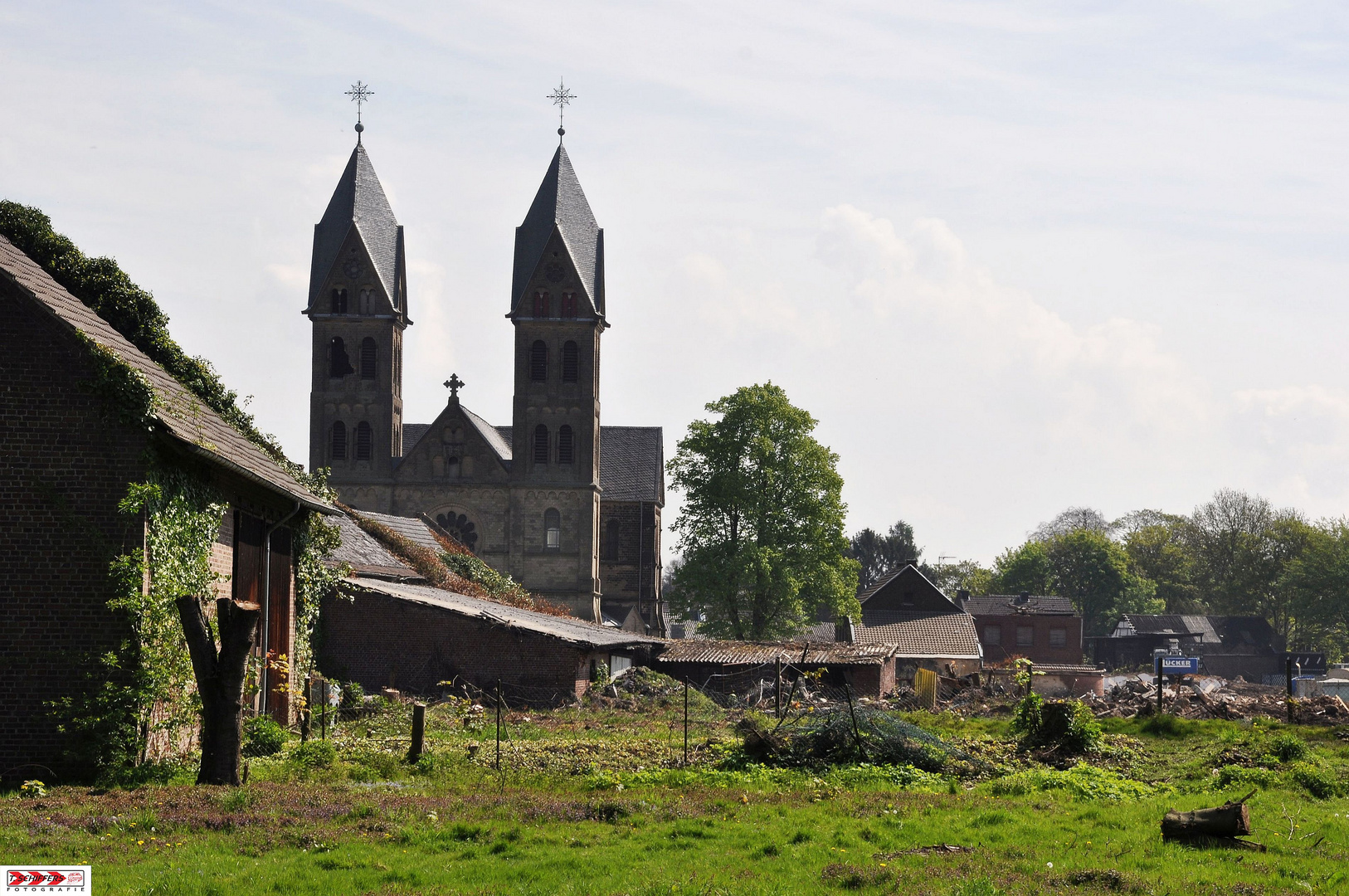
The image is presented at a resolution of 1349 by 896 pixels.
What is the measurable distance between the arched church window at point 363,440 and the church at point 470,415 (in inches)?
2.3

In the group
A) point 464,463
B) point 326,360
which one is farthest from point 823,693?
point 326,360

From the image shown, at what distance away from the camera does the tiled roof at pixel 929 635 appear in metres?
63.0

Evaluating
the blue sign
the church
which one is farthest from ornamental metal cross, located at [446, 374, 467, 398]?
the blue sign

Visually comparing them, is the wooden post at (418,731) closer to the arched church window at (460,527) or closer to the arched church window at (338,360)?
the arched church window at (460,527)

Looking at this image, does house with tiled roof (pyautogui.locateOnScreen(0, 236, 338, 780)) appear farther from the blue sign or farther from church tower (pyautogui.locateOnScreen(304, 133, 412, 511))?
the blue sign

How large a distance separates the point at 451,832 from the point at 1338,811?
9674mm

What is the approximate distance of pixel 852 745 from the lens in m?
18.1

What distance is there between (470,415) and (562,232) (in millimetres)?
10452

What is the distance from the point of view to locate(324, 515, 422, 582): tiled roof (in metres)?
35.8

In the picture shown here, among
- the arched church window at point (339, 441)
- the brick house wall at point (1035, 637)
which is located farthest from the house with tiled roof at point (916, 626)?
the arched church window at point (339, 441)

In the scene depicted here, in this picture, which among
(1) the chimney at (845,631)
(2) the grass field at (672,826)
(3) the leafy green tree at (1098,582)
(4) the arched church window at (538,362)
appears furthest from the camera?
(3) the leafy green tree at (1098,582)

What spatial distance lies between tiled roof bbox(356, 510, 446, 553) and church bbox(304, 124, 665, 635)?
1462 centimetres

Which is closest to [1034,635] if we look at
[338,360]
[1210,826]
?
[338,360]

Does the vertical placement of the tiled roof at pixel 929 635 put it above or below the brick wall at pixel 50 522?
below
